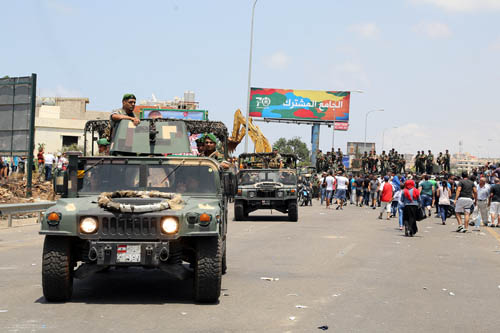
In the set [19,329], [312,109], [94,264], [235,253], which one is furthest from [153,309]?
[312,109]

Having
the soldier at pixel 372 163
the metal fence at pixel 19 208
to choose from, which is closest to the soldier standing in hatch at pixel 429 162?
the soldier at pixel 372 163

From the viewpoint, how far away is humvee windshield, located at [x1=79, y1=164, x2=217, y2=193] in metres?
9.42

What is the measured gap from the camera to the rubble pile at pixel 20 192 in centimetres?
2666

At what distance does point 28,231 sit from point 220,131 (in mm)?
7756

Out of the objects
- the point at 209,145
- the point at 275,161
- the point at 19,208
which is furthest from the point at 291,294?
the point at 275,161

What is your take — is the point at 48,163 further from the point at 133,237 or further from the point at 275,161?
the point at 133,237

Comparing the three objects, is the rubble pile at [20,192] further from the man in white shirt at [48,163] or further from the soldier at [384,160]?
the soldier at [384,160]

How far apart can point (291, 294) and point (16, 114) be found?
70.3ft

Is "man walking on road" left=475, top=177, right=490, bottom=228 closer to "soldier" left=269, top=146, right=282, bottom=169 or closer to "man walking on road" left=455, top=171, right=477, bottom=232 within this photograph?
"man walking on road" left=455, top=171, right=477, bottom=232

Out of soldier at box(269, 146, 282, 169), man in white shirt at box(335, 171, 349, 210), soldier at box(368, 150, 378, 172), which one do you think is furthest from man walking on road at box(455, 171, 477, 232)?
soldier at box(368, 150, 378, 172)

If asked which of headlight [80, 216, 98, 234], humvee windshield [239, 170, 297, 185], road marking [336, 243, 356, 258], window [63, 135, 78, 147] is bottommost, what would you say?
road marking [336, 243, 356, 258]

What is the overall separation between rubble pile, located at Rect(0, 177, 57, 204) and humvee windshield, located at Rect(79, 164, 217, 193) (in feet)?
56.9

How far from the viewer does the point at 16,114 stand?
28.2m

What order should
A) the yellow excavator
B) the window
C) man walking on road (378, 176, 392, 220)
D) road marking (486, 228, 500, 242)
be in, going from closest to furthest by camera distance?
1. road marking (486, 228, 500, 242)
2. man walking on road (378, 176, 392, 220)
3. the yellow excavator
4. the window
